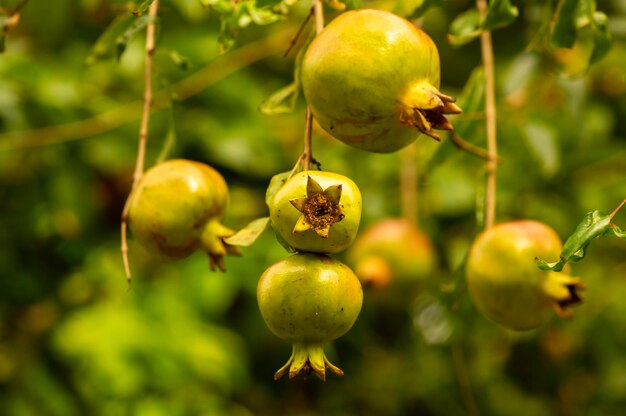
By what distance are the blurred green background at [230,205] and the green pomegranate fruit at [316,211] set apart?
3.62 feet

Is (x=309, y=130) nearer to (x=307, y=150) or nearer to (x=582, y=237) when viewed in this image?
(x=307, y=150)

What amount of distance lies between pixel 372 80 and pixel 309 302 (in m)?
0.22

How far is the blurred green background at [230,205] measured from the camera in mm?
2002

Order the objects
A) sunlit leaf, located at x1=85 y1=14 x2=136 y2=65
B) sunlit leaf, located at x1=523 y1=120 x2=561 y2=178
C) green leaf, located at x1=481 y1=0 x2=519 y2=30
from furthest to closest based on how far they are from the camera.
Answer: sunlit leaf, located at x1=523 y1=120 x2=561 y2=178 → sunlit leaf, located at x1=85 y1=14 x2=136 y2=65 → green leaf, located at x1=481 y1=0 x2=519 y2=30

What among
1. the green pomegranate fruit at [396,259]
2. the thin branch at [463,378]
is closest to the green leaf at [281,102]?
the green pomegranate fruit at [396,259]

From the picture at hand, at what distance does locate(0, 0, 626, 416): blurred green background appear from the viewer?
2002 millimetres

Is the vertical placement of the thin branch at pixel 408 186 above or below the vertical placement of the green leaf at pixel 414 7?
below

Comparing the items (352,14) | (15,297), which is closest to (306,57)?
(352,14)

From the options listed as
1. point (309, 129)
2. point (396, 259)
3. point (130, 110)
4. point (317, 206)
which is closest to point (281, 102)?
point (309, 129)

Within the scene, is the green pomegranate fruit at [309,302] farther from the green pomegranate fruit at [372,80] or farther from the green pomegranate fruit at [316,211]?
the green pomegranate fruit at [372,80]

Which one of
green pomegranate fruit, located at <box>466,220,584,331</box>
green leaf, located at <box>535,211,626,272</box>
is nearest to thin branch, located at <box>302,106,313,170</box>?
green leaf, located at <box>535,211,626,272</box>

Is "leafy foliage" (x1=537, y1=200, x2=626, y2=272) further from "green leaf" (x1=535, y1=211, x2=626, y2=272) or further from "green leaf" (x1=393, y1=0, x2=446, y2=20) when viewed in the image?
"green leaf" (x1=393, y1=0, x2=446, y2=20)

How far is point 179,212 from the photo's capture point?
996 mm

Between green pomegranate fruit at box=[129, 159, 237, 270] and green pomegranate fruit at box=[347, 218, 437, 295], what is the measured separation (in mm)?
597
